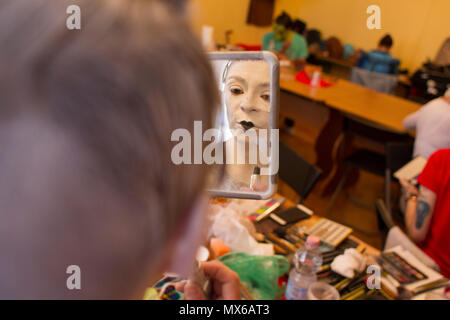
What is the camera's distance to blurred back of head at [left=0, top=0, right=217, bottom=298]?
0.59ft

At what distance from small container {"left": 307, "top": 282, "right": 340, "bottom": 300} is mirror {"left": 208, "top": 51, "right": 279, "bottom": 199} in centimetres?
53

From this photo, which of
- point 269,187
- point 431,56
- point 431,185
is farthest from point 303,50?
point 269,187

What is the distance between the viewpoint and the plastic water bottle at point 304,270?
0.90 m

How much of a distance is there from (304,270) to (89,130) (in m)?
0.89

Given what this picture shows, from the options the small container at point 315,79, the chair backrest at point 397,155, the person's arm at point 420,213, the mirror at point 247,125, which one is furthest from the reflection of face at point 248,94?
the small container at point 315,79

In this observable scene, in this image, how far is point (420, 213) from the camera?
1358mm

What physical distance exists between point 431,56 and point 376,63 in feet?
2.87

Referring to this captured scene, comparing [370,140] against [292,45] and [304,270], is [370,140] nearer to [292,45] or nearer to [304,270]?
[304,270]

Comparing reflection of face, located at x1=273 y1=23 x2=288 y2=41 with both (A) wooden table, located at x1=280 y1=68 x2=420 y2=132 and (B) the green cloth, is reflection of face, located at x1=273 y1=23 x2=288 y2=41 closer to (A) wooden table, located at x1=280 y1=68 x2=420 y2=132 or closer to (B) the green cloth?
(B) the green cloth

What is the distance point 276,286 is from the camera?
93 cm

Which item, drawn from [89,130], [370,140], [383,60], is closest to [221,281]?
[89,130]

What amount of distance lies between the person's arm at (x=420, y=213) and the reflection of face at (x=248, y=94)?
1.16 metres

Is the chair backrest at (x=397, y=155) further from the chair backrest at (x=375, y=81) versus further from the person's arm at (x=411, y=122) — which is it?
the chair backrest at (x=375, y=81)

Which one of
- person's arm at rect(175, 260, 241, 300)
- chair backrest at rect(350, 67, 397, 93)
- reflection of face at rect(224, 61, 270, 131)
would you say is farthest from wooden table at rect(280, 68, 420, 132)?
reflection of face at rect(224, 61, 270, 131)
